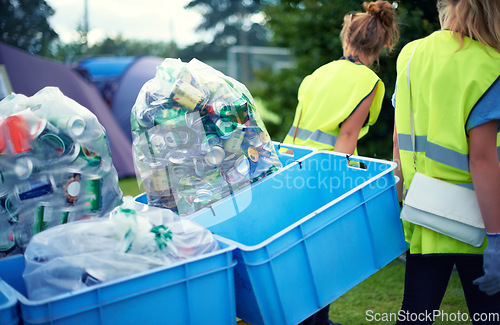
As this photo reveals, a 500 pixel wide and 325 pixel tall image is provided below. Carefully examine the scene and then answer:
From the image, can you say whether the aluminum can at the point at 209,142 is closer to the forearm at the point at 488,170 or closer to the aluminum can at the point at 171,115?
the aluminum can at the point at 171,115

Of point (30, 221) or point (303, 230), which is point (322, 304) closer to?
point (303, 230)

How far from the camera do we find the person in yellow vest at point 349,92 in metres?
2.44

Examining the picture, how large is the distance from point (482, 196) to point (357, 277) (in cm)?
52

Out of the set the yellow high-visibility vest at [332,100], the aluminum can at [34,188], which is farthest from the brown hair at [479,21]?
the aluminum can at [34,188]

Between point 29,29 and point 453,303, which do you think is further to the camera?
point 29,29

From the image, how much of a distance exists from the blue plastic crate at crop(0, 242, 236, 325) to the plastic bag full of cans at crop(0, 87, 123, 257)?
153 millimetres

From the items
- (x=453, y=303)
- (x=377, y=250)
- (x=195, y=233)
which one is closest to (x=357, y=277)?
(x=377, y=250)

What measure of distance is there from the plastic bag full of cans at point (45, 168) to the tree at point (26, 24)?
576 cm

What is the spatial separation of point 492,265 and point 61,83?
6641 millimetres

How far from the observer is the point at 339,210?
5.41 ft

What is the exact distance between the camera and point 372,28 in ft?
8.49

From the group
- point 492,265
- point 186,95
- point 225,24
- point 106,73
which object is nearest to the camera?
point 492,265

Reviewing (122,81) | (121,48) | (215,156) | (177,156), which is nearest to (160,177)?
(177,156)

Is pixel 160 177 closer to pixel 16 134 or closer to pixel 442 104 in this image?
pixel 16 134
